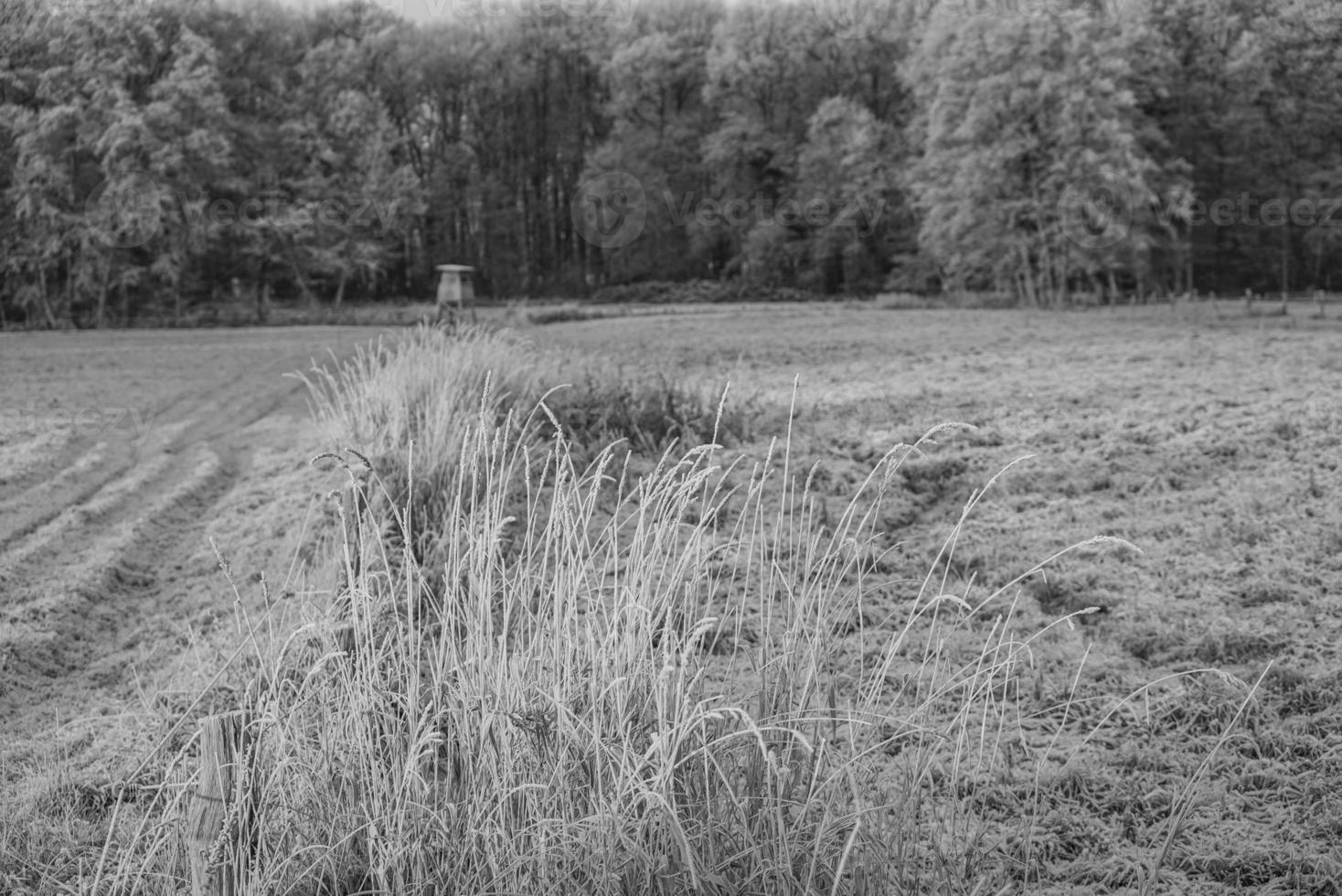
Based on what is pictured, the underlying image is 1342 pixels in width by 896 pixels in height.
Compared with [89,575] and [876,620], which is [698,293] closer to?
[89,575]

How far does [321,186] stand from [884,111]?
22432mm

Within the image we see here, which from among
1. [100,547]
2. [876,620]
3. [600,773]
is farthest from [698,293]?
[600,773]

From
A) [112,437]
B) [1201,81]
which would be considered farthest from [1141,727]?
[1201,81]

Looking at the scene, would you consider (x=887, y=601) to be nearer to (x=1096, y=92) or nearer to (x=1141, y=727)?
(x=1141, y=727)

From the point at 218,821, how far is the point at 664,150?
47397 millimetres

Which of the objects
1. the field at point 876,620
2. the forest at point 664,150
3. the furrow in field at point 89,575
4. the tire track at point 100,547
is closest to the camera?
the field at point 876,620

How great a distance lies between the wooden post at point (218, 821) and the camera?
105 inches

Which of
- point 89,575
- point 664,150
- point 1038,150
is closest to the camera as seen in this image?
point 89,575

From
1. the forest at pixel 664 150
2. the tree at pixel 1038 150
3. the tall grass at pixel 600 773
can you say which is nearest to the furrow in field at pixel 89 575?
the tall grass at pixel 600 773

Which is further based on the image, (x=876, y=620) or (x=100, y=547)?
(x=100, y=547)

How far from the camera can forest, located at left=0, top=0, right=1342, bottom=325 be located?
32000 mm

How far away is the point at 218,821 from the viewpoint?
308 cm

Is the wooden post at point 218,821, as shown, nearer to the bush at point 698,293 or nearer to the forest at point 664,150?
the forest at point 664,150

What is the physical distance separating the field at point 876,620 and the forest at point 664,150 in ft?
38.8
